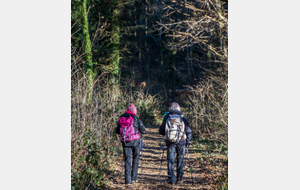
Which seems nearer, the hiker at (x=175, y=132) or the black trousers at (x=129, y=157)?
the hiker at (x=175, y=132)

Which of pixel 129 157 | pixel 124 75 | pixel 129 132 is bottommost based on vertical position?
pixel 129 157

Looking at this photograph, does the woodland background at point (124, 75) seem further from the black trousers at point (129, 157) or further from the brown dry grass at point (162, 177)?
the black trousers at point (129, 157)

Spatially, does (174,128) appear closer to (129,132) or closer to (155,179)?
(129,132)

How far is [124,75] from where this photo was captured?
19828 millimetres

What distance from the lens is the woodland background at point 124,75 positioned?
491 cm

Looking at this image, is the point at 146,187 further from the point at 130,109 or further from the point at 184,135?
the point at 130,109

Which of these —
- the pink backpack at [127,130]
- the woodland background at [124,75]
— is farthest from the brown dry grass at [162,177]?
the pink backpack at [127,130]

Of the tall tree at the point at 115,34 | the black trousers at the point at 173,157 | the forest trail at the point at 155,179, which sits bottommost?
the forest trail at the point at 155,179

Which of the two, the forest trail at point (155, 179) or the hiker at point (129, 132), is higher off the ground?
the hiker at point (129, 132)

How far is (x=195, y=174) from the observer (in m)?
6.43

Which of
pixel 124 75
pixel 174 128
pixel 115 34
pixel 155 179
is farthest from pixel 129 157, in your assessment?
pixel 124 75

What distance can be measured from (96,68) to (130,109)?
10194mm

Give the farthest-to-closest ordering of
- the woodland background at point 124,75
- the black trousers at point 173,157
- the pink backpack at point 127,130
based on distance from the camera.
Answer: the black trousers at point 173,157, the pink backpack at point 127,130, the woodland background at point 124,75

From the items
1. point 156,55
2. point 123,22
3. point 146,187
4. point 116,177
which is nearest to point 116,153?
point 116,177
